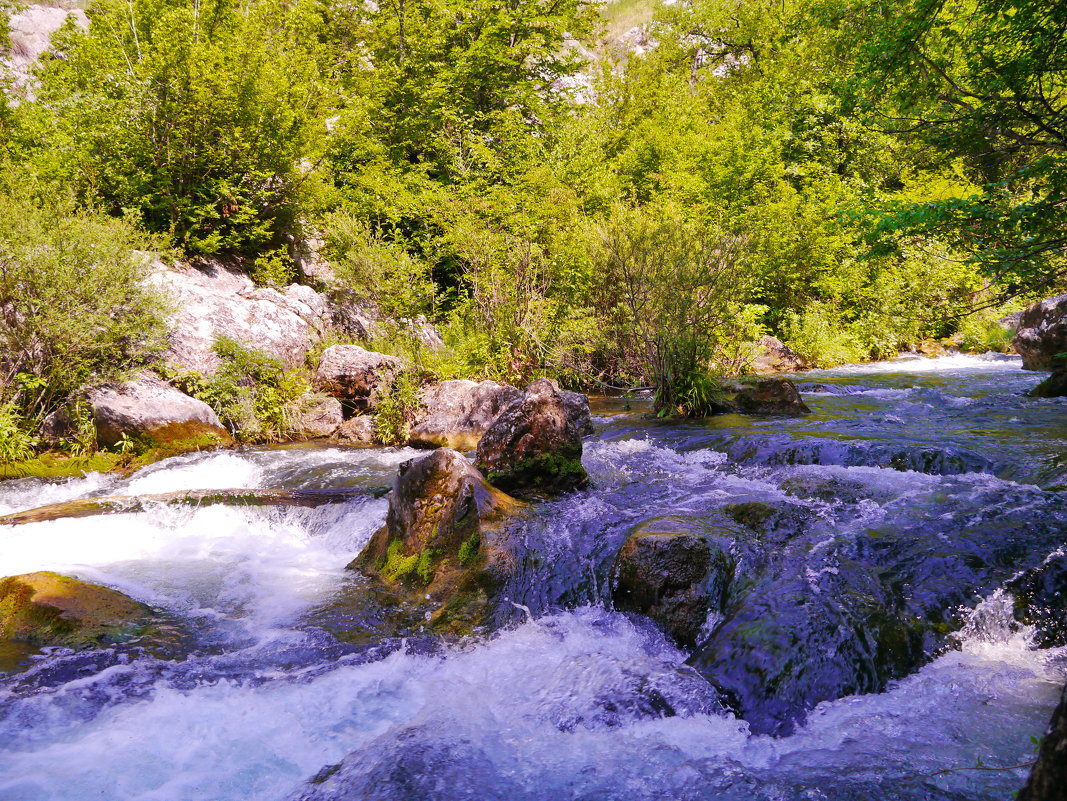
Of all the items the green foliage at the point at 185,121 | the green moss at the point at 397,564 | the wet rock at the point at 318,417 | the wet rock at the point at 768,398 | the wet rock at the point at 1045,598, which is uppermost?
the green foliage at the point at 185,121

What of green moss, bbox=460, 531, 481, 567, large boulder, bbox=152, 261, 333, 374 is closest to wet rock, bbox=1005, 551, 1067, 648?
green moss, bbox=460, 531, 481, 567

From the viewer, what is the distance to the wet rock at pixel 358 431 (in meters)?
11.7

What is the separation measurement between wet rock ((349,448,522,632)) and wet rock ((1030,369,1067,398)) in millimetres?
9947

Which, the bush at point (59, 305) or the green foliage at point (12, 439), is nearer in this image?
the green foliage at point (12, 439)

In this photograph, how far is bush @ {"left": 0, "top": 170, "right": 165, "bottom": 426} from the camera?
9.20m

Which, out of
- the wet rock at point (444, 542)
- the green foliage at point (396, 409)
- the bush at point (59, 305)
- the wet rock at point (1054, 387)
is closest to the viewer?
the wet rock at point (444, 542)

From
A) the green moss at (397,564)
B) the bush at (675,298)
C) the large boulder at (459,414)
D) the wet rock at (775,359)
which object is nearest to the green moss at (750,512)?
the green moss at (397,564)

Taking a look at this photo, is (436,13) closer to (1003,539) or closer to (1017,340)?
(1017,340)

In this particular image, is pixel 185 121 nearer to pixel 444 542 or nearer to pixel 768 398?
pixel 444 542

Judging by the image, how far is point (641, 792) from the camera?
2.96 metres

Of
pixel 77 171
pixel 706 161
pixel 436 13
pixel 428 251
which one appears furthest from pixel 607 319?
pixel 436 13

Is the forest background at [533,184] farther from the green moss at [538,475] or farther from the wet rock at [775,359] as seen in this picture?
the green moss at [538,475]

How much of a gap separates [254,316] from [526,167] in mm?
8923

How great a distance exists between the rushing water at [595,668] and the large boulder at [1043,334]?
6864mm
